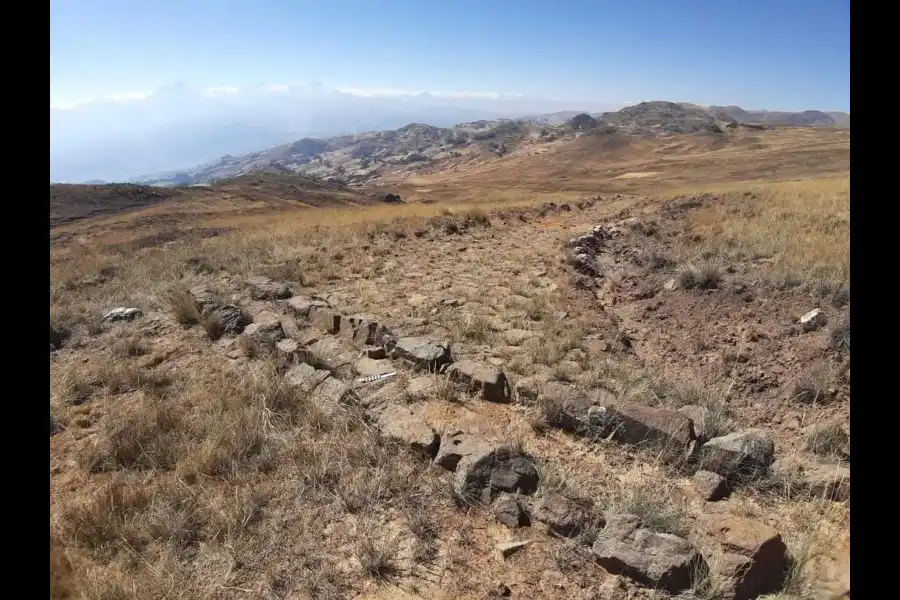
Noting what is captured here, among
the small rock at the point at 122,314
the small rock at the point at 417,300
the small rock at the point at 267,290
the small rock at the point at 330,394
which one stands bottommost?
the small rock at the point at 330,394

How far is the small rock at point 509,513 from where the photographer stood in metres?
3.33

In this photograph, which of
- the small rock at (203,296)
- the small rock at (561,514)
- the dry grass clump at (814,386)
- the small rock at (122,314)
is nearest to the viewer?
the small rock at (561,514)

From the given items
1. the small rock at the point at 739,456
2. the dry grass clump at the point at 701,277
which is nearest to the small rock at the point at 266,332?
the small rock at the point at 739,456

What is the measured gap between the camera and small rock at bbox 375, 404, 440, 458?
4113mm

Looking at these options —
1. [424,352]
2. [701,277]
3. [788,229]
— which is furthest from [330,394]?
[788,229]

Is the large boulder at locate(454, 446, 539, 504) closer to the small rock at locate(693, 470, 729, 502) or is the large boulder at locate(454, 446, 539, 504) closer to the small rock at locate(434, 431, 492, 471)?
the small rock at locate(434, 431, 492, 471)

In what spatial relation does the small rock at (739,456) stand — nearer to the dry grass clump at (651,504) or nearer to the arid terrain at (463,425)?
the arid terrain at (463,425)

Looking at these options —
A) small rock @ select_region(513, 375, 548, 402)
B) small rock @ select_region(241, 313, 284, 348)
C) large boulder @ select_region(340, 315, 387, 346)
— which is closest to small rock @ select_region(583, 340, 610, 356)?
small rock @ select_region(513, 375, 548, 402)

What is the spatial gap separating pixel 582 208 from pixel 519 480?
17630 millimetres

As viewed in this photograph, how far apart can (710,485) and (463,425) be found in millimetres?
2086

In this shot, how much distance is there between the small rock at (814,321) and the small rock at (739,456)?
348 centimetres
